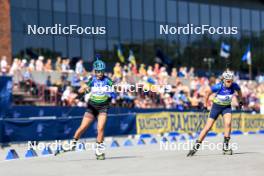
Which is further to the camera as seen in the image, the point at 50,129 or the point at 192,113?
the point at 192,113

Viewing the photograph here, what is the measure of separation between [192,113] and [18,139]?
990cm

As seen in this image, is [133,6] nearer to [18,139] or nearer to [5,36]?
[5,36]

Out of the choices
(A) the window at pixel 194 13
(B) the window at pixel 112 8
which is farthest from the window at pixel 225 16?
(B) the window at pixel 112 8

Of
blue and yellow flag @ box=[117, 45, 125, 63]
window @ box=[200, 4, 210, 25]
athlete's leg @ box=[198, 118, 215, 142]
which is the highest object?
window @ box=[200, 4, 210, 25]

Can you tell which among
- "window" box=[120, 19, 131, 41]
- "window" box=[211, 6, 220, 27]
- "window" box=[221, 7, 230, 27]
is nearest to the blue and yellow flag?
"window" box=[120, 19, 131, 41]

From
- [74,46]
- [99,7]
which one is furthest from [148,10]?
[74,46]

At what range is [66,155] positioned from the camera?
16.1 metres

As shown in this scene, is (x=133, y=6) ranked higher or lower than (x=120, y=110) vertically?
higher

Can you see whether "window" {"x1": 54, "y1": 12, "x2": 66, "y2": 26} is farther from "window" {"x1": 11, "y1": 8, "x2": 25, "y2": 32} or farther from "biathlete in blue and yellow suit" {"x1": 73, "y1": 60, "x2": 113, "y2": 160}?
"biathlete in blue and yellow suit" {"x1": 73, "y1": 60, "x2": 113, "y2": 160}

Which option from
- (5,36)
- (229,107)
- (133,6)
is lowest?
(229,107)

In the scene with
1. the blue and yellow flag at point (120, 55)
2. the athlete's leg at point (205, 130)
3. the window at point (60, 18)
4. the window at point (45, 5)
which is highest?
the window at point (45, 5)

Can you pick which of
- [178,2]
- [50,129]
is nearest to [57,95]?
[50,129]

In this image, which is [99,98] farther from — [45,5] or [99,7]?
[99,7]

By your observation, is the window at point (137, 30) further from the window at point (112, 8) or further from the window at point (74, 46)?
the window at point (74, 46)
